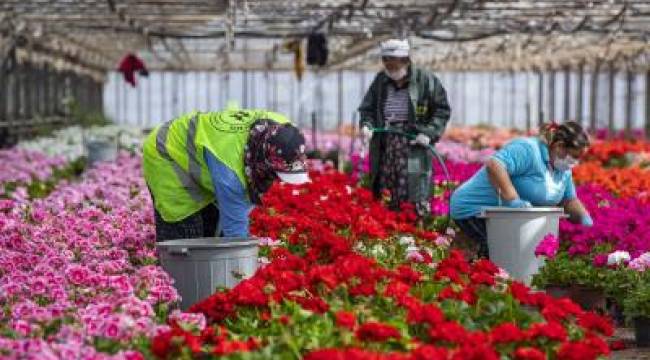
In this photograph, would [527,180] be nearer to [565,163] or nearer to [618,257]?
[565,163]

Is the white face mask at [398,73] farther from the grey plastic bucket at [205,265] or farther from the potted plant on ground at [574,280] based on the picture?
the grey plastic bucket at [205,265]

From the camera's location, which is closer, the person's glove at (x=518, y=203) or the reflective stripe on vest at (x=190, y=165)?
the reflective stripe on vest at (x=190, y=165)

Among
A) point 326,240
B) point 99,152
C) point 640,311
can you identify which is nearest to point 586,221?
point 640,311

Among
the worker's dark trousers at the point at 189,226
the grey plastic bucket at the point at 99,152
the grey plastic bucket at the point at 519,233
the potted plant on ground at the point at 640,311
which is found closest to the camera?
the worker's dark trousers at the point at 189,226

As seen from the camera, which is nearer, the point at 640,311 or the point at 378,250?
the point at 640,311

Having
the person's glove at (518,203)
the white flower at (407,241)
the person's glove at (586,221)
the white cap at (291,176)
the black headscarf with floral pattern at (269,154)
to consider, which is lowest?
the person's glove at (586,221)

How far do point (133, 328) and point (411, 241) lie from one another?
2611mm

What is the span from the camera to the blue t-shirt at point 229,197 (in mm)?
5090

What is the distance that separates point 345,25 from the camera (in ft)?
52.2

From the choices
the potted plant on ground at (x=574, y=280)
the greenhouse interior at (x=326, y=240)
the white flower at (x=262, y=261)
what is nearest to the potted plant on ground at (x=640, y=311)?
the greenhouse interior at (x=326, y=240)

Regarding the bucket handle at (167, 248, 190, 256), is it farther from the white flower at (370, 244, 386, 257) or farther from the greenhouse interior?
the white flower at (370, 244, 386, 257)

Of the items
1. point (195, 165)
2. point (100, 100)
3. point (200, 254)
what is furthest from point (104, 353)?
point (100, 100)

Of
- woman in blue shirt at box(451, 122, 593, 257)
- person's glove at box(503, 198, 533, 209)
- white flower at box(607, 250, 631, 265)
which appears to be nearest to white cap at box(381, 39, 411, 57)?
woman in blue shirt at box(451, 122, 593, 257)

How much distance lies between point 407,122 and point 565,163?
1966mm
